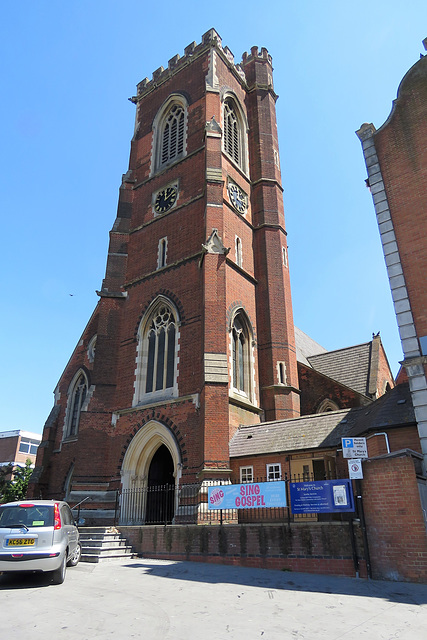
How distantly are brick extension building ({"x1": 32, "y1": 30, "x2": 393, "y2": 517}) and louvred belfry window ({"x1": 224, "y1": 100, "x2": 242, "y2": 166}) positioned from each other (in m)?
0.08

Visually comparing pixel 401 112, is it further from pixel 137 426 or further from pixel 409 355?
pixel 137 426

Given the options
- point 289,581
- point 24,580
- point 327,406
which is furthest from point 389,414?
point 24,580

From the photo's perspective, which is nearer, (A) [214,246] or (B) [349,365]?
(A) [214,246]

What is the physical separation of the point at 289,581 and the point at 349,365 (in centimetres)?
1801

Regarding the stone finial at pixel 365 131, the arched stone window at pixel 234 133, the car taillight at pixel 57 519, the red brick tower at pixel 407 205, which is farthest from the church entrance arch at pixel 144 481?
the arched stone window at pixel 234 133

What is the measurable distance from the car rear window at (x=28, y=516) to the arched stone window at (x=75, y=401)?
14.8m

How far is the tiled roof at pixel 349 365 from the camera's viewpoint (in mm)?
23536

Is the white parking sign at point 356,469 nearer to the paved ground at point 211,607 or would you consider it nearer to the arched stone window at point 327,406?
the paved ground at point 211,607

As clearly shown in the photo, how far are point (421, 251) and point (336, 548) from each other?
326 inches

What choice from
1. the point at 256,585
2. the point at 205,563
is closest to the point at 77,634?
the point at 256,585

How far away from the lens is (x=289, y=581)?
28.6ft

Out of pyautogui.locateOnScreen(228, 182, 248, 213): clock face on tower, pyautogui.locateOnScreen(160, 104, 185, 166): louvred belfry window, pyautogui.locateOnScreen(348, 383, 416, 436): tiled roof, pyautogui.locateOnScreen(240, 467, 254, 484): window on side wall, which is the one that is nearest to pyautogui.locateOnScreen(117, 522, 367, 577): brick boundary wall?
pyautogui.locateOnScreen(348, 383, 416, 436): tiled roof

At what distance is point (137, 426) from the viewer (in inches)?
740

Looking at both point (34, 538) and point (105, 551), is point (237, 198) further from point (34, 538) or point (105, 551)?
point (34, 538)
